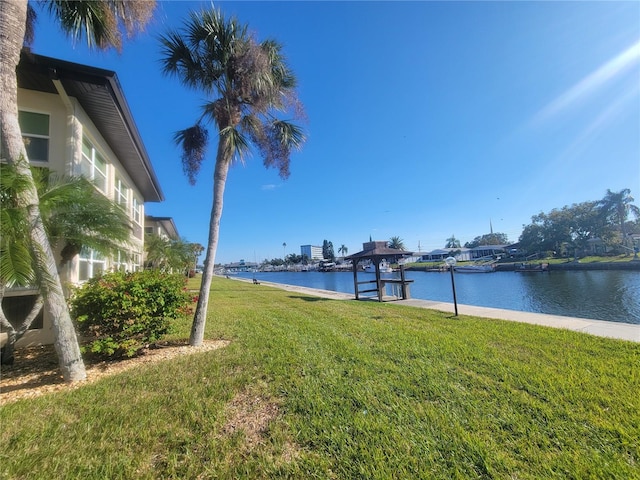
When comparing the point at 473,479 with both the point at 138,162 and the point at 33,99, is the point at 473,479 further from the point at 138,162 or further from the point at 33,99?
the point at 138,162

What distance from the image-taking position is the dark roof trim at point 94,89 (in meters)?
5.61

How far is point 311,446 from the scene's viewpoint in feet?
8.54

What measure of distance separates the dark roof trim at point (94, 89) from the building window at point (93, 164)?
66 cm

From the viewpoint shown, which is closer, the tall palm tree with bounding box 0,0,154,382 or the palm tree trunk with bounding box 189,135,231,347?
the tall palm tree with bounding box 0,0,154,382

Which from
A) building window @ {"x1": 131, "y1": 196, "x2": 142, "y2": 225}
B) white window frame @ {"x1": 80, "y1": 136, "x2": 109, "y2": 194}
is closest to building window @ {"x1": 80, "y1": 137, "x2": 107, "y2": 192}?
white window frame @ {"x1": 80, "y1": 136, "x2": 109, "y2": 194}

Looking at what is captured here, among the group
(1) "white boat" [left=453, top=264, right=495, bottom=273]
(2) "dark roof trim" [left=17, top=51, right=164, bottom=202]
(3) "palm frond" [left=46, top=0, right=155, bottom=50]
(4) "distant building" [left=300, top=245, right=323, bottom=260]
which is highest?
(4) "distant building" [left=300, top=245, right=323, bottom=260]

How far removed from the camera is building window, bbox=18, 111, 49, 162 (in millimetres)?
6292

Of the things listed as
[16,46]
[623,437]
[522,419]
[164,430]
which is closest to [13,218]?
[16,46]

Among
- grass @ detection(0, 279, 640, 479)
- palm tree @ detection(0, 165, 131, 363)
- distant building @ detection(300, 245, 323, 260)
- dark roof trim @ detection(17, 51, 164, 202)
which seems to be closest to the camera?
grass @ detection(0, 279, 640, 479)

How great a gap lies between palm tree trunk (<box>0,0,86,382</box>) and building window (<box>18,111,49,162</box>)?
129 inches

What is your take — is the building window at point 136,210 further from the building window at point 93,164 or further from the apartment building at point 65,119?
the apartment building at point 65,119

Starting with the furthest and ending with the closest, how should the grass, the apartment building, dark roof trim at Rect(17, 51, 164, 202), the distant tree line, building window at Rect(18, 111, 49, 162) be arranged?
the distant tree line
building window at Rect(18, 111, 49, 162)
the apartment building
dark roof trim at Rect(17, 51, 164, 202)
the grass

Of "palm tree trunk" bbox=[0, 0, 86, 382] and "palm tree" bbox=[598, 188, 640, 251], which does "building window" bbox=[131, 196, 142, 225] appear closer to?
"palm tree trunk" bbox=[0, 0, 86, 382]

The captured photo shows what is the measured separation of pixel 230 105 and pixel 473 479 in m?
7.14
